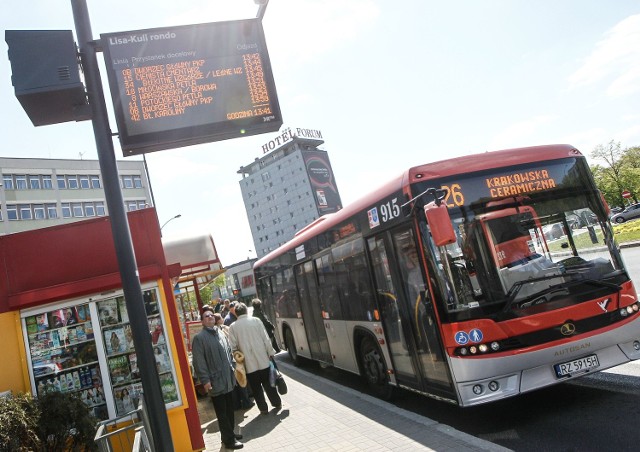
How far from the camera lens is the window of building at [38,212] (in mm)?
46578

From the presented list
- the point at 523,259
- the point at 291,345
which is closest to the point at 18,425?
the point at 523,259

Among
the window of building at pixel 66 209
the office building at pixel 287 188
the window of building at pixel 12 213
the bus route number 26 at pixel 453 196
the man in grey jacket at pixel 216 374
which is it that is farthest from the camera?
the office building at pixel 287 188

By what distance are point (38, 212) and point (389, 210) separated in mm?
49946

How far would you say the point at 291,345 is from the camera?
42.4ft

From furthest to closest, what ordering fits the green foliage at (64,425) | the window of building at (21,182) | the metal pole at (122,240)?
1. the window of building at (21,182)
2. the green foliage at (64,425)
3. the metal pole at (122,240)

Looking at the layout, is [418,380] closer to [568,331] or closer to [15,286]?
[568,331]

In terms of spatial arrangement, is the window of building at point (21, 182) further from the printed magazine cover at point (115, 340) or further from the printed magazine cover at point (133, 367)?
the printed magazine cover at point (133, 367)

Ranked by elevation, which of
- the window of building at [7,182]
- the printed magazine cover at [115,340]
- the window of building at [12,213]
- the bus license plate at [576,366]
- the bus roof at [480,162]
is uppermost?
the window of building at [7,182]

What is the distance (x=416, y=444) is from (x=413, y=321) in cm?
155

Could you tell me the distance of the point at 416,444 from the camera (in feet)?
17.2

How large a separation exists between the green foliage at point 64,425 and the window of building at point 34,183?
4917 cm

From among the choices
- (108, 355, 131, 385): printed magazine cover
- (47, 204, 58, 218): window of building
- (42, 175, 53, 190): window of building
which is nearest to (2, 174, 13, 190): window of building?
(42, 175, 53, 190): window of building

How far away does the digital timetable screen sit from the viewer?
4.50 metres

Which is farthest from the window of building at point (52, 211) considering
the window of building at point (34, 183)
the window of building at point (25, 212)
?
the window of building at point (34, 183)
